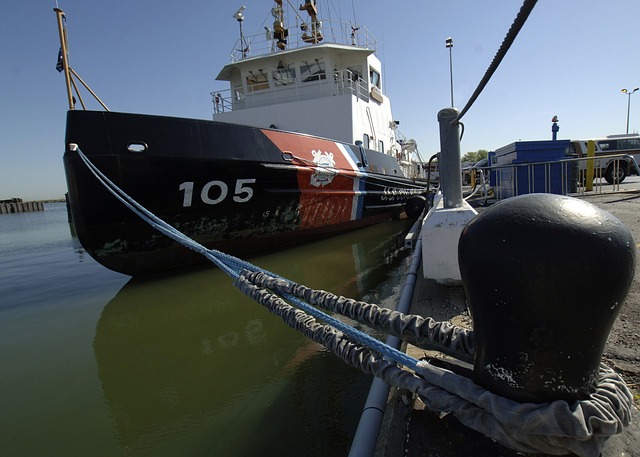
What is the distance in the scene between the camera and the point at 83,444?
1967mm

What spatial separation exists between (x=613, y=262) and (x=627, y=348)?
1.08 metres

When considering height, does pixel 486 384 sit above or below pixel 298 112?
below

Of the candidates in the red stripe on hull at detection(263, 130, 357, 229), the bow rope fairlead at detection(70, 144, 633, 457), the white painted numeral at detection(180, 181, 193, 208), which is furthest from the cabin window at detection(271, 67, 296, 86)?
the bow rope fairlead at detection(70, 144, 633, 457)

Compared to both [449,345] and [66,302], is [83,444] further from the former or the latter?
[66,302]

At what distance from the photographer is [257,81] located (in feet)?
32.4

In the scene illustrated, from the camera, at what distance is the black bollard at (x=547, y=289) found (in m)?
0.83

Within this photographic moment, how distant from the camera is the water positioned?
6.35 feet

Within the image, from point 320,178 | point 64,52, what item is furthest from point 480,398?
point 64,52

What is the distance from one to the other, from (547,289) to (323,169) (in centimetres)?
560

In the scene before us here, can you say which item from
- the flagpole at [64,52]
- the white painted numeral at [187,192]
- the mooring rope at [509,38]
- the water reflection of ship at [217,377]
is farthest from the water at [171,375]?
the flagpole at [64,52]

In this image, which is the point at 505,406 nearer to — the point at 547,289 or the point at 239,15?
the point at 547,289

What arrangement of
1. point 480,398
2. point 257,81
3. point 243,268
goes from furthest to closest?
point 257,81 < point 243,268 < point 480,398

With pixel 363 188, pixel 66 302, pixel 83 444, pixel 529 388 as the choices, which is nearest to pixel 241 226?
pixel 66 302

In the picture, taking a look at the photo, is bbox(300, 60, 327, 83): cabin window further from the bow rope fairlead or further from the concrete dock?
the bow rope fairlead
